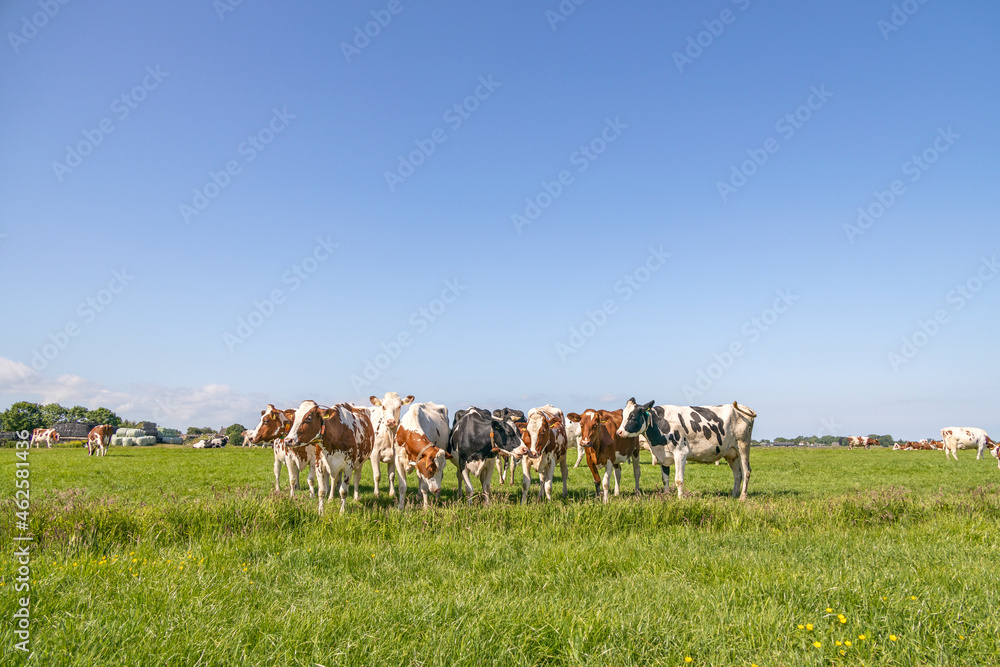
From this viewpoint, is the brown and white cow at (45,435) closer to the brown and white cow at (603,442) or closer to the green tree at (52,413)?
the brown and white cow at (603,442)

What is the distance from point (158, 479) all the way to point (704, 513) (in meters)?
17.3

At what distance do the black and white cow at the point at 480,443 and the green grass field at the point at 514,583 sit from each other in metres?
3.26

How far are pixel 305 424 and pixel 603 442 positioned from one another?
7.45 metres

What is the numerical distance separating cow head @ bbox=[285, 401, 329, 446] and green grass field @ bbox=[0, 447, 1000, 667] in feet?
4.54

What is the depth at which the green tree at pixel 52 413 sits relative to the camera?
353 ft

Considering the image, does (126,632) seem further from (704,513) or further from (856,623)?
(704,513)

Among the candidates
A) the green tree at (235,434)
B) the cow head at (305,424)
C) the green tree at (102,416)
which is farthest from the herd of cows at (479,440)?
the green tree at (102,416)

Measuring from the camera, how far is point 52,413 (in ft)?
367

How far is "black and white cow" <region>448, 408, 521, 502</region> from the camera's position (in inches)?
545

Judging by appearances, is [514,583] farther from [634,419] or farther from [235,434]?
[235,434]

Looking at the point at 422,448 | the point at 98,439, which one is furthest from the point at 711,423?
the point at 98,439

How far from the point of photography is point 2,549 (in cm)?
765

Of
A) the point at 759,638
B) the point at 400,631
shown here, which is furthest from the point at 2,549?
the point at 759,638

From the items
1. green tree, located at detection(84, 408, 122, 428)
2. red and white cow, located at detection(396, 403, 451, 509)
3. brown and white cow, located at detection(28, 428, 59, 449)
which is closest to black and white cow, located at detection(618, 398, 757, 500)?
red and white cow, located at detection(396, 403, 451, 509)
